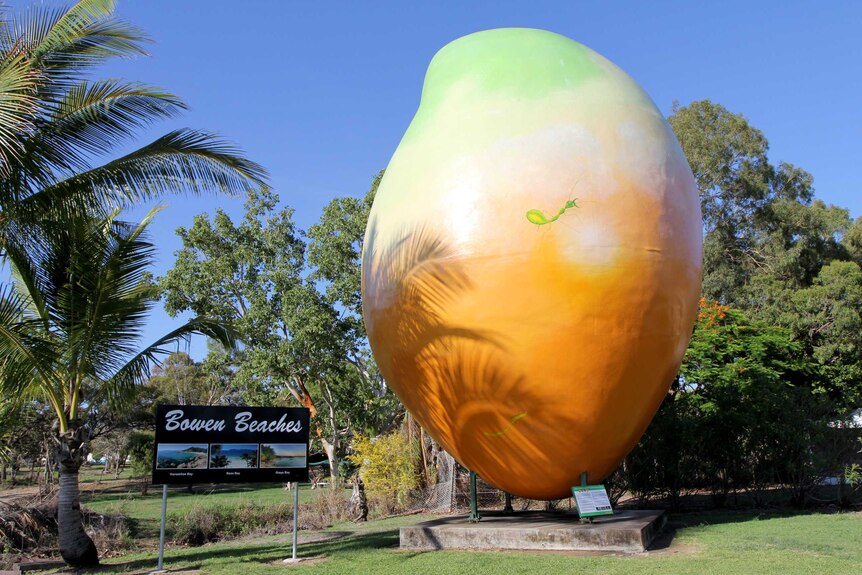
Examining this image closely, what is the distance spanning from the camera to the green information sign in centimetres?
827

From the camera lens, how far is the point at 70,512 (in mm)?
9500

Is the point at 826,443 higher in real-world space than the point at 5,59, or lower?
lower

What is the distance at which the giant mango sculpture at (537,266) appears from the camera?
25.8 ft

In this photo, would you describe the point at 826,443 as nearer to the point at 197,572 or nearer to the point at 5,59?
the point at 197,572

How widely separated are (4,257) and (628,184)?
789 centimetres

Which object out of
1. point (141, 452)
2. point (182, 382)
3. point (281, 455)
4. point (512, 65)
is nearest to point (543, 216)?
point (512, 65)

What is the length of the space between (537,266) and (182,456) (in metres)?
5.16

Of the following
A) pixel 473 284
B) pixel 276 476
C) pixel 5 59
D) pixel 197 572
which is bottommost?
pixel 197 572

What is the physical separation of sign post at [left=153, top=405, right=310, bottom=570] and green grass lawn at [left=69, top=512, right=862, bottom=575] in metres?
0.94

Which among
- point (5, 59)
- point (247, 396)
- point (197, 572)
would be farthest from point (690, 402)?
point (247, 396)

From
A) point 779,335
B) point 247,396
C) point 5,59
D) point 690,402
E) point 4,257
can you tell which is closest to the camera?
point 5,59

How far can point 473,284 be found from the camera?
8008mm

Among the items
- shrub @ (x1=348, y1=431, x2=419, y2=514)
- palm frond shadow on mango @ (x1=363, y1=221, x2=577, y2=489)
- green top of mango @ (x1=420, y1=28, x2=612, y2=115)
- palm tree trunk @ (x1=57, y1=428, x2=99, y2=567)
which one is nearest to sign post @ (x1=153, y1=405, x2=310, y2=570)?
palm tree trunk @ (x1=57, y1=428, x2=99, y2=567)

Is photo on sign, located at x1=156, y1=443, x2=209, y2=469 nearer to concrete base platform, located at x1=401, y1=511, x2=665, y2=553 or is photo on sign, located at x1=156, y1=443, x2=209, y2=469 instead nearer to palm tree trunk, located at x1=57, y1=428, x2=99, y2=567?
palm tree trunk, located at x1=57, y1=428, x2=99, y2=567
